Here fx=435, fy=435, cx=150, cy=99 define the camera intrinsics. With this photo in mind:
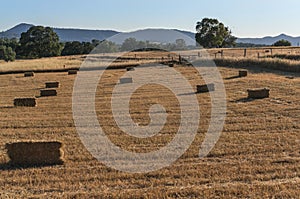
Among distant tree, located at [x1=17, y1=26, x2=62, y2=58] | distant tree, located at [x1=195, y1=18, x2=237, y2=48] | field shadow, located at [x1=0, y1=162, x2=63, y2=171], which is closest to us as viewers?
field shadow, located at [x1=0, y1=162, x2=63, y2=171]

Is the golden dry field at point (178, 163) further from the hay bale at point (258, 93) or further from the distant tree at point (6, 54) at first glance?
the distant tree at point (6, 54)

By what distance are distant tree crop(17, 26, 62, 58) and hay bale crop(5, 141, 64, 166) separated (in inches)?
3736

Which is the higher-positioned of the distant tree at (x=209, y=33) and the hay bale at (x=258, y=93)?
the distant tree at (x=209, y=33)

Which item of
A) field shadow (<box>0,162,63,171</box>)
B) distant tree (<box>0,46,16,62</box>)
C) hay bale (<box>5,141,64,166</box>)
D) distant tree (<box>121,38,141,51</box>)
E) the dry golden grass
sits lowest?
field shadow (<box>0,162,63,171</box>)

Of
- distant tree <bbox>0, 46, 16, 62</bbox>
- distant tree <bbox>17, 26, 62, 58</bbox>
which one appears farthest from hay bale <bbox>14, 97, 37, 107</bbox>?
distant tree <bbox>17, 26, 62, 58</bbox>

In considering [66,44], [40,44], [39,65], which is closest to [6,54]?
[40,44]

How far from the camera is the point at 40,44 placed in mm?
102812

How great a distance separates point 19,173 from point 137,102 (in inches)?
443

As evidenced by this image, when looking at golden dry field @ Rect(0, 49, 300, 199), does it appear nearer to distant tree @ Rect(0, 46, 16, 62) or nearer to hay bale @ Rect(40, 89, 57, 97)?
hay bale @ Rect(40, 89, 57, 97)

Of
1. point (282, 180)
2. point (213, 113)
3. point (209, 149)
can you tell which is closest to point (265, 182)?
point (282, 180)

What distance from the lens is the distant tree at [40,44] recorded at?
102375 mm

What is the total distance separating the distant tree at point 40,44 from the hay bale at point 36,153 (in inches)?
3736

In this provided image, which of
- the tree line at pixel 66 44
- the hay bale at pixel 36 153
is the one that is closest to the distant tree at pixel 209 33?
the tree line at pixel 66 44

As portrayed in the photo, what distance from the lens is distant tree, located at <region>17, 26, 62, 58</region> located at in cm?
10238
